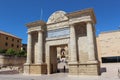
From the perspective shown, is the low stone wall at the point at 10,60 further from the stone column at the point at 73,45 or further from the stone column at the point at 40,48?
the stone column at the point at 73,45

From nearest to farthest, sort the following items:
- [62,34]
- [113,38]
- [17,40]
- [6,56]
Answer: [62,34], [113,38], [6,56], [17,40]

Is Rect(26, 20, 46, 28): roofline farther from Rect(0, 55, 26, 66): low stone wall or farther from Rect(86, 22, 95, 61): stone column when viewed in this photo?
Rect(0, 55, 26, 66): low stone wall

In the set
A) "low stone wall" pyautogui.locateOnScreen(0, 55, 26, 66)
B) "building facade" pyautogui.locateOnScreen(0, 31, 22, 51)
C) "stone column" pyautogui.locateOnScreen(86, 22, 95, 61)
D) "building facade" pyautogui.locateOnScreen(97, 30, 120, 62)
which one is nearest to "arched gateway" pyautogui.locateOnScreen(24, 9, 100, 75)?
"stone column" pyautogui.locateOnScreen(86, 22, 95, 61)

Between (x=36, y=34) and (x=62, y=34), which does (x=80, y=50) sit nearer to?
(x=62, y=34)

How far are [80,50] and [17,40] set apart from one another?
51.6 m

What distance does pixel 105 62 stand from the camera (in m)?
35.1

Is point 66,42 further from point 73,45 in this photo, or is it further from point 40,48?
point 40,48

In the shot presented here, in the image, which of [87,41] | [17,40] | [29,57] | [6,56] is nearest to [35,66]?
[29,57]

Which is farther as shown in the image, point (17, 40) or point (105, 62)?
point (17, 40)

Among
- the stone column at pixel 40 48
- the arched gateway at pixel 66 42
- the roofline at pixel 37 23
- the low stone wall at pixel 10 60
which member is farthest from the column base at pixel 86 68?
the low stone wall at pixel 10 60

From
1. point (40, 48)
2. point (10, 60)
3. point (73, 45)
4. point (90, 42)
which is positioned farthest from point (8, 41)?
point (90, 42)

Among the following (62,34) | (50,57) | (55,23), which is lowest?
(50,57)

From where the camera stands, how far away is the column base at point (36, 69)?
59.3 ft

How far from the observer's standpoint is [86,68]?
15.0 meters
